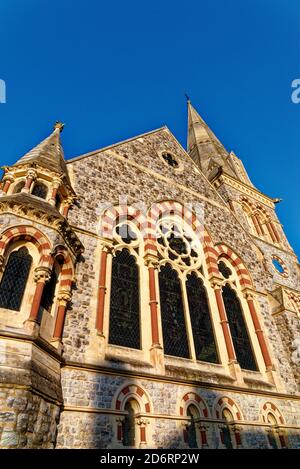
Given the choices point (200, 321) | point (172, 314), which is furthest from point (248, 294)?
point (172, 314)

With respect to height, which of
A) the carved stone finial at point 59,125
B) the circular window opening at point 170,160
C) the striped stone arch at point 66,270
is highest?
the circular window opening at point 170,160

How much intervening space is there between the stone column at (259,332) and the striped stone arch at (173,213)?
2.99 m

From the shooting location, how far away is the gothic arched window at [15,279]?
6371 mm

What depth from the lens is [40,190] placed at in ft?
29.3

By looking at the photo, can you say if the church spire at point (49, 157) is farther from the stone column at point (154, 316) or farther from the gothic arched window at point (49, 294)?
the stone column at point (154, 316)

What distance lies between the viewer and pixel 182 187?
1431cm

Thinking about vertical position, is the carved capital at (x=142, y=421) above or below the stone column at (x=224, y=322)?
below

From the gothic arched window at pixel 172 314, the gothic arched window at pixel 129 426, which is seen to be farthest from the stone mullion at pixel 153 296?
the gothic arched window at pixel 129 426

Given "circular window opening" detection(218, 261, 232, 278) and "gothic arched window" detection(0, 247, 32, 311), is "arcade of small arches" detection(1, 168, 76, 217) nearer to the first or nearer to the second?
"gothic arched window" detection(0, 247, 32, 311)

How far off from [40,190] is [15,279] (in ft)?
10.5

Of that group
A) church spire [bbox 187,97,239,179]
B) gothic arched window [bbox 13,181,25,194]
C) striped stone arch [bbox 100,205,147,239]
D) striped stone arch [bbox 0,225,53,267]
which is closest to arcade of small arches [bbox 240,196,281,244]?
church spire [bbox 187,97,239,179]
